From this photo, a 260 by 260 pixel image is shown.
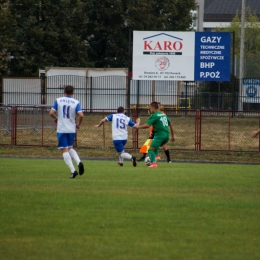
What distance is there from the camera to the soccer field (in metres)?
7.08

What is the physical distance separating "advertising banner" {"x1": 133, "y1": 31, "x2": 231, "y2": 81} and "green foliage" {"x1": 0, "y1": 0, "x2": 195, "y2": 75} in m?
14.1

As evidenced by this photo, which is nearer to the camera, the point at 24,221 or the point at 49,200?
the point at 24,221

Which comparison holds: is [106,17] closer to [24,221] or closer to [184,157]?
[184,157]

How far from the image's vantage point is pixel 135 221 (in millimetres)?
8594

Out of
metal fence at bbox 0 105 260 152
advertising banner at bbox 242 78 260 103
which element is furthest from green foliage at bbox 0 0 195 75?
metal fence at bbox 0 105 260 152

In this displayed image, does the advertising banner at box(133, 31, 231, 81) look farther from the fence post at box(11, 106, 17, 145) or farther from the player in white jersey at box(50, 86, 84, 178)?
the player in white jersey at box(50, 86, 84, 178)

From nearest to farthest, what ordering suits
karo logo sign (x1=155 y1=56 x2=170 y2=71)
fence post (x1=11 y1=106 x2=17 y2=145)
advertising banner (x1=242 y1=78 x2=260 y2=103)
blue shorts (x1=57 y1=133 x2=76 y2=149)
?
blue shorts (x1=57 y1=133 x2=76 y2=149) → fence post (x1=11 y1=106 x2=17 y2=145) → karo logo sign (x1=155 y1=56 x2=170 y2=71) → advertising banner (x1=242 y1=78 x2=260 y2=103)

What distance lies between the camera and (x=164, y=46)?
3709cm

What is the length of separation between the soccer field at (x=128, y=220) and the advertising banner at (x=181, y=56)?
2443 cm

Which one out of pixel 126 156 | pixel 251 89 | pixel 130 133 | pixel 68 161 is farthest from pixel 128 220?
pixel 251 89

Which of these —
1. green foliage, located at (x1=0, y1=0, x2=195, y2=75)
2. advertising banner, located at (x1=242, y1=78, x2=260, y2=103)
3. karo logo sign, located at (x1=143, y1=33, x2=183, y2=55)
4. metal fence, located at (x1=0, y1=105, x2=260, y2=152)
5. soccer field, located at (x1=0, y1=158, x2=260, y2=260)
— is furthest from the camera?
green foliage, located at (x1=0, y1=0, x2=195, y2=75)

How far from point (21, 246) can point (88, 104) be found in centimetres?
3677

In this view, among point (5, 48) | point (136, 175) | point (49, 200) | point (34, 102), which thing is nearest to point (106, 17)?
point (5, 48)

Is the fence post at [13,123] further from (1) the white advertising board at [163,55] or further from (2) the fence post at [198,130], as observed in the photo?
(1) the white advertising board at [163,55]
